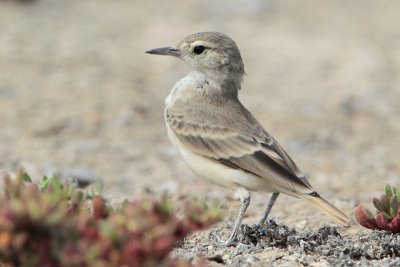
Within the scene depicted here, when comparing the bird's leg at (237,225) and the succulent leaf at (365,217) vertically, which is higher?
the succulent leaf at (365,217)

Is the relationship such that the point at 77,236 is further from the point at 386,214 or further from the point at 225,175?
the point at 386,214

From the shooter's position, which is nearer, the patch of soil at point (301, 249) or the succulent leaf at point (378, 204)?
the patch of soil at point (301, 249)

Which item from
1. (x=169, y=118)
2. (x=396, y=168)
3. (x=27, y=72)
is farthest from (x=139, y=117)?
(x=169, y=118)

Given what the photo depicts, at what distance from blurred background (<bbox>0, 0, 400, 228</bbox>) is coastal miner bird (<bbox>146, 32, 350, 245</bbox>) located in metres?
1.42

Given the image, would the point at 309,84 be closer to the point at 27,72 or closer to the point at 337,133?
the point at 337,133

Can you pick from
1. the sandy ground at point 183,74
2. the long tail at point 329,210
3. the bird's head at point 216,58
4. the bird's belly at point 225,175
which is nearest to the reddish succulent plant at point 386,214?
the long tail at point 329,210

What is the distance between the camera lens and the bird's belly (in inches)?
247

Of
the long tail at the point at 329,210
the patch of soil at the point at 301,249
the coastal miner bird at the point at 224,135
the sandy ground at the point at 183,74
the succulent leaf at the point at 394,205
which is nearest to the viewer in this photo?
A: the patch of soil at the point at 301,249

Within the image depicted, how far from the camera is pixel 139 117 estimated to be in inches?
449

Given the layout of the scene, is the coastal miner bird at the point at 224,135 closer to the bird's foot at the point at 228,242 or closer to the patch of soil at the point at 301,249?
the bird's foot at the point at 228,242

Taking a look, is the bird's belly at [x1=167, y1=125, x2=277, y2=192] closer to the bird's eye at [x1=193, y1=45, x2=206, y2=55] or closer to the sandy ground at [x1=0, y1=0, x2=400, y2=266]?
the sandy ground at [x1=0, y1=0, x2=400, y2=266]

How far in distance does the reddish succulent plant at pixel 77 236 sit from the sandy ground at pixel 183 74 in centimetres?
120

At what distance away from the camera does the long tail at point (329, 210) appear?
19.3 ft

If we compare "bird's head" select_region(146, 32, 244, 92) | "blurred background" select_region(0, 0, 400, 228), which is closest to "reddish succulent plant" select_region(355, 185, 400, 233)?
"blurred background" select_region(0, 0, 400, 228)
